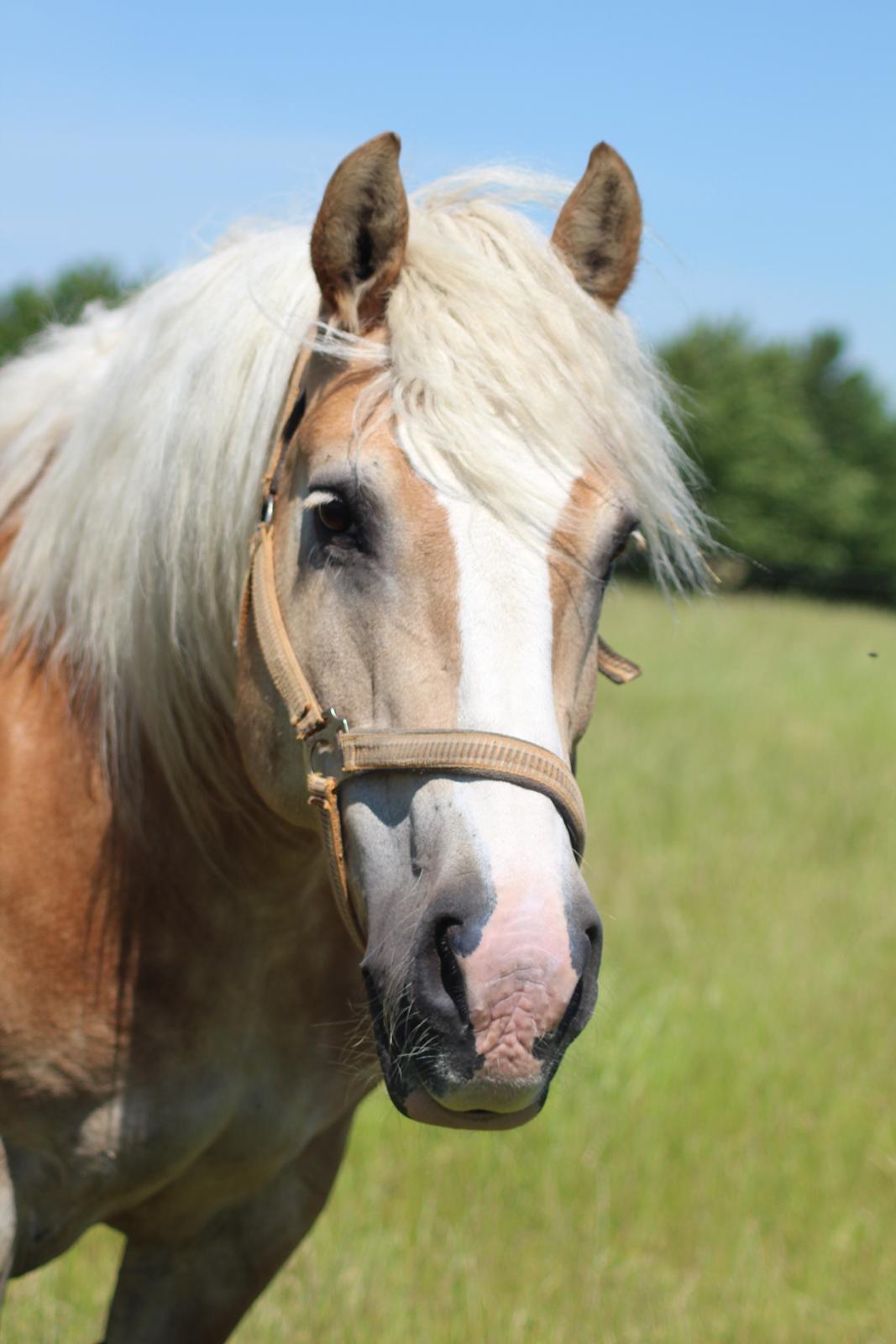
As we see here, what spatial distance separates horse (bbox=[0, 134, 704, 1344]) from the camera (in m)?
1.68

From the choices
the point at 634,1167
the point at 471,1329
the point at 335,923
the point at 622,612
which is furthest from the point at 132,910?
the point at 622,612

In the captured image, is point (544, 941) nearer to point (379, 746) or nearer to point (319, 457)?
point (379, 746)

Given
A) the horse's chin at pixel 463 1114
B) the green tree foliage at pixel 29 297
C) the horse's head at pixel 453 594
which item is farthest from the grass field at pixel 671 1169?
the green tree foliage at pixel 29 297

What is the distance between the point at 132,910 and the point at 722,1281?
7.28ft

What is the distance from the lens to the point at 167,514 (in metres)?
2.25

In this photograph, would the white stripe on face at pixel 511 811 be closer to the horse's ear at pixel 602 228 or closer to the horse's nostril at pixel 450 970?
the horse's nostril at pixel 450 970

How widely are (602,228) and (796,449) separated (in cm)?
5615

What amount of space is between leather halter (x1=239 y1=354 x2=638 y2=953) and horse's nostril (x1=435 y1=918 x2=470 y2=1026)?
20 cm

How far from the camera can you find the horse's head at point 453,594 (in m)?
1.58

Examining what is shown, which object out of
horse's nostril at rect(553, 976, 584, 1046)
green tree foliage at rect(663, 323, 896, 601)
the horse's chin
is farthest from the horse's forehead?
green tree foliage at rect(663, 323, 896, 601)

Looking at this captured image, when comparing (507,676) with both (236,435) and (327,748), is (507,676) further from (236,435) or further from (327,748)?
(236,435)

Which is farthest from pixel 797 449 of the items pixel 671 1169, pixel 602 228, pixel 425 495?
pixel 425 495

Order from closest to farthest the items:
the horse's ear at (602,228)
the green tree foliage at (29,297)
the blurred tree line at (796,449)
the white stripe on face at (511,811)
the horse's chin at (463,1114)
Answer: the white stripe on face at (511,811) → the horse's chin at (463,1114) → the horse's ear at (602,228) → the green tree foliage at (29,297) → the blurred tree line at (796,449)

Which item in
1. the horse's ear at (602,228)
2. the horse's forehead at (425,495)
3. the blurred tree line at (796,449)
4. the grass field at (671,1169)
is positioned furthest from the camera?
the blurred tree line at (796,449)
